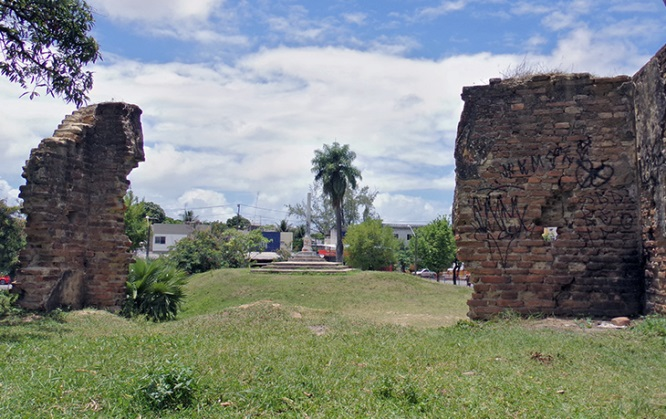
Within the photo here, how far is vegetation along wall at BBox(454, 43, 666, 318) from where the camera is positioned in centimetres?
809

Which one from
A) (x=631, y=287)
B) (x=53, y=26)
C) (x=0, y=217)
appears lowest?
(x=631, y=287)

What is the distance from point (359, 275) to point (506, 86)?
1387cm

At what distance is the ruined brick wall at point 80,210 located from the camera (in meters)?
9.53

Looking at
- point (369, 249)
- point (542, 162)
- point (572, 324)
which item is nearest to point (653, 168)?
point (542, 162)

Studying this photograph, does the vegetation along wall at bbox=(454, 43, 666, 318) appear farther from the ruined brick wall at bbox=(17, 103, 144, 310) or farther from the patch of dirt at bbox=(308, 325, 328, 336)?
the ruined brick wall at bbox=(17, 103, 144, 310)

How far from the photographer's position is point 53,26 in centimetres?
760

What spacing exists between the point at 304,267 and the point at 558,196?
17374 millimetres

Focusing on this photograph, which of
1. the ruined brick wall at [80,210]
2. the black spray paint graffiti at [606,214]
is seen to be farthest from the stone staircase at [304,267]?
the black spray paint graffiti at [606,214]

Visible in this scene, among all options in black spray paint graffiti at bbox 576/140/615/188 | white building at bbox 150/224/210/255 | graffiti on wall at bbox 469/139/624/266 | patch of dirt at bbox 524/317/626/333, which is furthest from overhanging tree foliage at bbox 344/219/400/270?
patch of dirt at bbox 524/317/626/333

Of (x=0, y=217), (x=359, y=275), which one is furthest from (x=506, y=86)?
(x=0, y=217)

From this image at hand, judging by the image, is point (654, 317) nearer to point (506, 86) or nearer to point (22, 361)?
point (506, 86)

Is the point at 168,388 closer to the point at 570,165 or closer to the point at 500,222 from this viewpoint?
the point at 500,222

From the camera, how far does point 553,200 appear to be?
8.45 m

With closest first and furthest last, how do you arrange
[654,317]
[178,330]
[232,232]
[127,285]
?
[654,317], [178,330], [127,285], [232,232]
